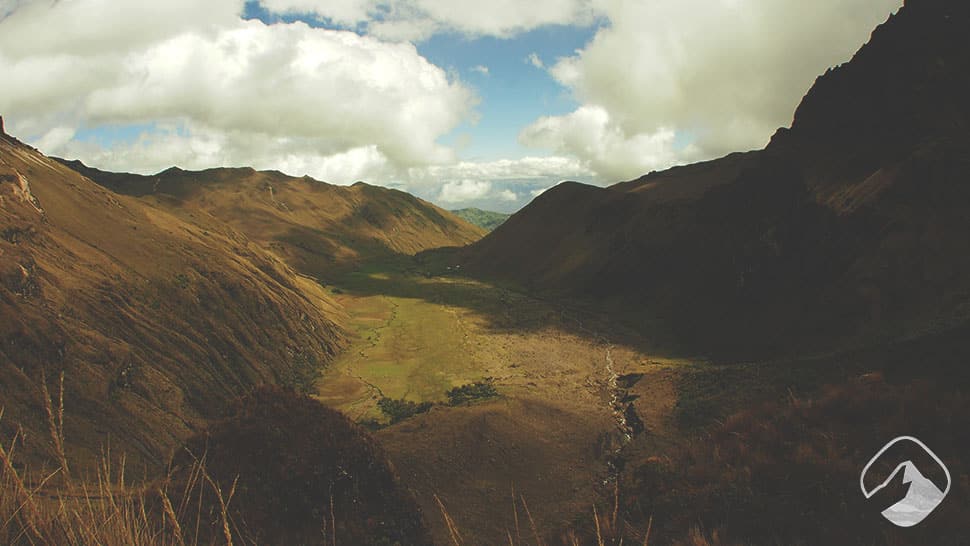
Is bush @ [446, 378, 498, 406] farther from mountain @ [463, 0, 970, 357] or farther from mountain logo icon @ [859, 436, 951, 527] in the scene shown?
mountain logo icon @ [859, 436, 951, 527]

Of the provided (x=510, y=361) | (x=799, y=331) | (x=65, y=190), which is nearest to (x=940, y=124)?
(x=799, y=331)

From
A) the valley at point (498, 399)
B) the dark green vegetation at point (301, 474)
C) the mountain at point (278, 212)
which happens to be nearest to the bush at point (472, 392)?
the valley at point (498, 399)

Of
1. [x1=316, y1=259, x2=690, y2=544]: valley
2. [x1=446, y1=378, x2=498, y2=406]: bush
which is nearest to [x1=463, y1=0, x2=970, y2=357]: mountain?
[x1=316, y1=259, x2=690, y2=544]: valley

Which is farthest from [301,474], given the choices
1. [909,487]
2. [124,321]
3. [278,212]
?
[278,212]

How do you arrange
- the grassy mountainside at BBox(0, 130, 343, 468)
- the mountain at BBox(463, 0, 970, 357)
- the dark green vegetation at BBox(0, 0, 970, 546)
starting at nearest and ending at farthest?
the dark green vegetation at BBox(0, 0, 970, 546) < the grassy mountainside at BBox(0, 130, 343, 468) < the mountain at BBox(463, 0, 970, 357)

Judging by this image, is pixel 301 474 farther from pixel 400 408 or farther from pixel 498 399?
pixel 400 408

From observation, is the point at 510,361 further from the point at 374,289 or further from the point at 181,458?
the point at 374,289
